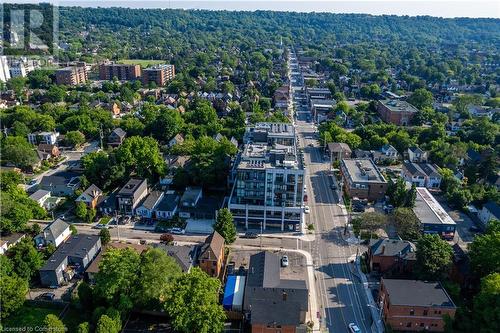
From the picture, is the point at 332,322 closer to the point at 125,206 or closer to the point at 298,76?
the point at 125,206

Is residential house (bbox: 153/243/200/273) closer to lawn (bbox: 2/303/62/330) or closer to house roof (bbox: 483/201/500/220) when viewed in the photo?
lawn (bbox: 2/303/62/330)

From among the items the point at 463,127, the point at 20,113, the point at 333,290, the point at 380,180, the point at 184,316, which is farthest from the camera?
the point at 463,127

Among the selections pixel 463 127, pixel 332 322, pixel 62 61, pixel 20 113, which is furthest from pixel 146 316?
pixel 62 61

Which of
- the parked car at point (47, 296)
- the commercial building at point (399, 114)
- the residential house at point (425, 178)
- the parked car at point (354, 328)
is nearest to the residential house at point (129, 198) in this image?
the parked car at point (47, 296)

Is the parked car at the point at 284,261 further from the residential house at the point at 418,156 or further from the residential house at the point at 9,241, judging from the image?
the residential house at the point at 418,156

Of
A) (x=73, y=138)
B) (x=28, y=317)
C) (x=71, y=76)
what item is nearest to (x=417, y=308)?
(x=28, y=317)

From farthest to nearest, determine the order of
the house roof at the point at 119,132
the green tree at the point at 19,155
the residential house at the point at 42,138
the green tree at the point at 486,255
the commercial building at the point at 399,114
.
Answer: the commercial building at the point at 399,114
the house roof at the point at 119,132
the residential house at the point at 42,138
the green tree at the point at 19,155
the green tree at the point at 486,255

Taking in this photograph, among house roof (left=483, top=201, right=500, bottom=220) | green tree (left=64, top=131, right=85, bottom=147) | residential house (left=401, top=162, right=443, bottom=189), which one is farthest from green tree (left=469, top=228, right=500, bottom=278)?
green tree (left=64, top=131, right=85, bottom=147)
